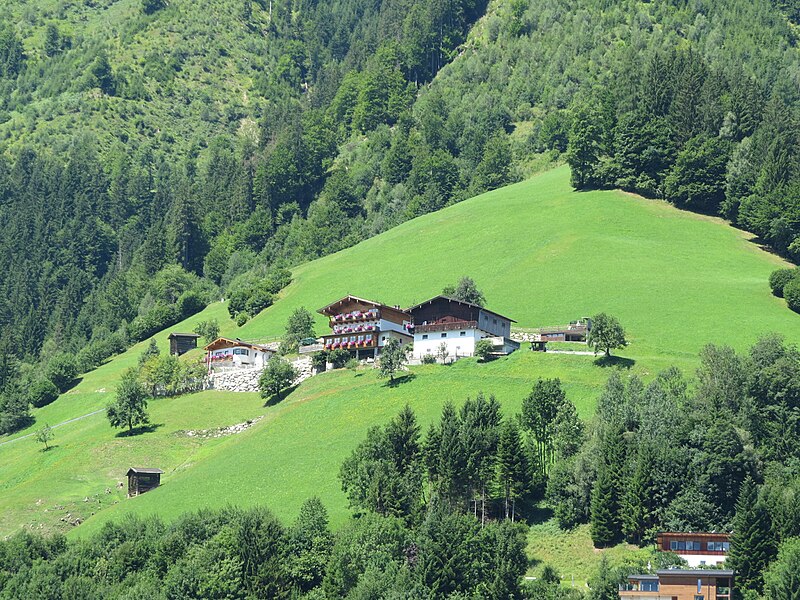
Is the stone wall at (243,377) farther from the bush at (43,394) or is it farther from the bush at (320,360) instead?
the bush at (43,394)

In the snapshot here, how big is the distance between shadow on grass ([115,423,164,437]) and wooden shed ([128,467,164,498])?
13.5 meters

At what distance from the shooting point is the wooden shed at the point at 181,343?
15662 cm

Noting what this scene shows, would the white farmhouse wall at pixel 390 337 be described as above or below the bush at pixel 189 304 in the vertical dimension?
below

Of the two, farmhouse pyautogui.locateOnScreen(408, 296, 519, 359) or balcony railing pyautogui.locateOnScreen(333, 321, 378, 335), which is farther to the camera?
balcony railing pyautogui.locateOnScreen(333, 321, 378, 335)

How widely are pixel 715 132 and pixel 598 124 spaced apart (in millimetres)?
15914

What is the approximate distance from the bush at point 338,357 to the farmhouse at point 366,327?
1821 millimetres

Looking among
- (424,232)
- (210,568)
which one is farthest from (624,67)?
(210,568)

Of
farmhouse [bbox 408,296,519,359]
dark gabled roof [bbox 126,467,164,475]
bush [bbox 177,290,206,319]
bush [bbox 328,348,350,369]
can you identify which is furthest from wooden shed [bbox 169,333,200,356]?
dark gabled roof [bbox 126,467,164,475]

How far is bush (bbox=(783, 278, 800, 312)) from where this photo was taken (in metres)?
134

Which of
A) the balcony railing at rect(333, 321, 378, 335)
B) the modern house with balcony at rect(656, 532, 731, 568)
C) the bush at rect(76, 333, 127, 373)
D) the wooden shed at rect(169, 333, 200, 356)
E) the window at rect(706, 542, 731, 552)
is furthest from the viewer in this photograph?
the bush at rect(76, 333, 127, 373)

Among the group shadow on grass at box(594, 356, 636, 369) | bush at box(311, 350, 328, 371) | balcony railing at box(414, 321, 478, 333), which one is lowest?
shadow on grass at box(594, 356, 636, 369)

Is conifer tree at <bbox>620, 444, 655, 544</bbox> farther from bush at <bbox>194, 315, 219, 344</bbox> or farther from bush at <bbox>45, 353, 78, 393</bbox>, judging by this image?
bush at <bbox>45, 353, 78, 393</bbox>

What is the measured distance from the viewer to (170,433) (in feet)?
411

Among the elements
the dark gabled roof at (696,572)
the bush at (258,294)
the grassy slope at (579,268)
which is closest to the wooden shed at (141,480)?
the grassy slope at (579,268)
